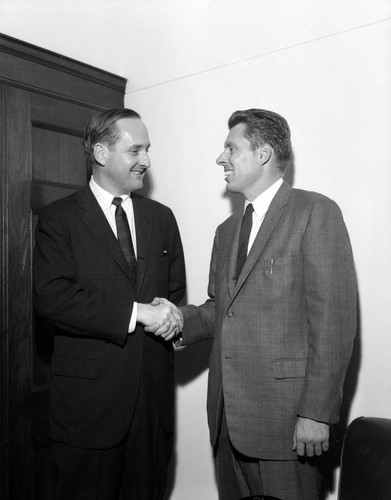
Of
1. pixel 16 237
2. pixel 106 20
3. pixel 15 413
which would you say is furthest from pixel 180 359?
pixel 106 20

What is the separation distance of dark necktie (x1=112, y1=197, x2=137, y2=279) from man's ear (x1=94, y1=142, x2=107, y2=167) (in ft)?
0.58

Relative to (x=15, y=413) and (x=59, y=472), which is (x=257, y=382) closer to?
(x=59, y=472)

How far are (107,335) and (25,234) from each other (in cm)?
74

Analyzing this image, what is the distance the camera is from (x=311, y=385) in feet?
5.91

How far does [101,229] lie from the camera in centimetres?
221

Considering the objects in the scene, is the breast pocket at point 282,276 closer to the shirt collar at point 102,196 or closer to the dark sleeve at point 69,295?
the dark sleeve at point 69,295

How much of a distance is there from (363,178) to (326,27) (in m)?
0.69

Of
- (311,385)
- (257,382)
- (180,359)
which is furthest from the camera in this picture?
(180,359)

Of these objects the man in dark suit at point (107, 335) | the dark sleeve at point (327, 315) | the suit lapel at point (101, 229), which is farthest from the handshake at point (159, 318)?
the dark sleeve at point (327, 315)

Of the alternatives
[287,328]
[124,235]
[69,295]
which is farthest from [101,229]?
[287,328]

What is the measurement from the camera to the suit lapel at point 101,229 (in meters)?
2.19

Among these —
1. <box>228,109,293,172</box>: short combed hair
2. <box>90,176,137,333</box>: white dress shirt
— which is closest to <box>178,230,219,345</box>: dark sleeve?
<box>90,176,137,333</box>: white dress shirt

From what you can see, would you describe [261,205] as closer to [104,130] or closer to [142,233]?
[142,233]

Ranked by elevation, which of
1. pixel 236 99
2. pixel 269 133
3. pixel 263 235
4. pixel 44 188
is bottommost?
pixel 263 235
